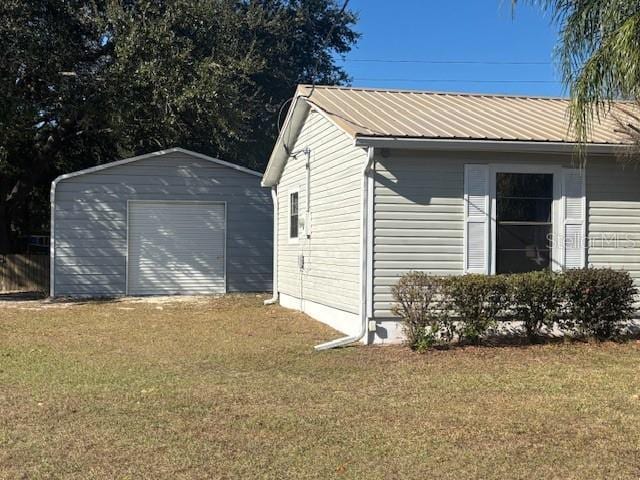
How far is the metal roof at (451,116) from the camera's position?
956 centimetres

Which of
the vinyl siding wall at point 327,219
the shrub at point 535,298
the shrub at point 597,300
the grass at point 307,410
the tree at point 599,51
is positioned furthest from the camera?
the vinyl siding wall at point 327,219

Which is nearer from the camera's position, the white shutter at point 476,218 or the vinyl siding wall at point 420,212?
the vinyl siding wall at point 420,212

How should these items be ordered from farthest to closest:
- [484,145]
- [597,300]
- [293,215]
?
[293,215], [484,145], [597,300]

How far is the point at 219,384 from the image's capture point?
7.01 meters

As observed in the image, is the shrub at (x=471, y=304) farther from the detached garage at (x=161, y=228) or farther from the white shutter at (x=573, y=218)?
the detached garage at (x=161, y=228)

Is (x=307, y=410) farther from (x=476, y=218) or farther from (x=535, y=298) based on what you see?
(x=476, y=218)

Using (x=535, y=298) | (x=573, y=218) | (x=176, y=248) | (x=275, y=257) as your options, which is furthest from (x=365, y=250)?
(x=176, y=248)

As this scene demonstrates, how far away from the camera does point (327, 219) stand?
1147 centimetres

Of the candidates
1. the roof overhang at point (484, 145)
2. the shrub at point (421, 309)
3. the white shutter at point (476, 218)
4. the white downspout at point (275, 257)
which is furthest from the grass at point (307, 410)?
the white downspout at point (275, 257)

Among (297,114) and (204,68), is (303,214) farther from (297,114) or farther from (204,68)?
(204,68)

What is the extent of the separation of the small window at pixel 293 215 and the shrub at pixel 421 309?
524 centimetres

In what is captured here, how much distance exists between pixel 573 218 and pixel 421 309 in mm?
2925

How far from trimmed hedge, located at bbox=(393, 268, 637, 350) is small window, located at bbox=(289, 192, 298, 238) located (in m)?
4.94

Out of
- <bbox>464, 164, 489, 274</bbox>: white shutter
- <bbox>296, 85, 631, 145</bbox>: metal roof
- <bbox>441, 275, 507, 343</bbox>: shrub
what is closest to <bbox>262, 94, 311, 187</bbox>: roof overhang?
<bbox>296, 85, 631, 145</bbox>: metal roof
